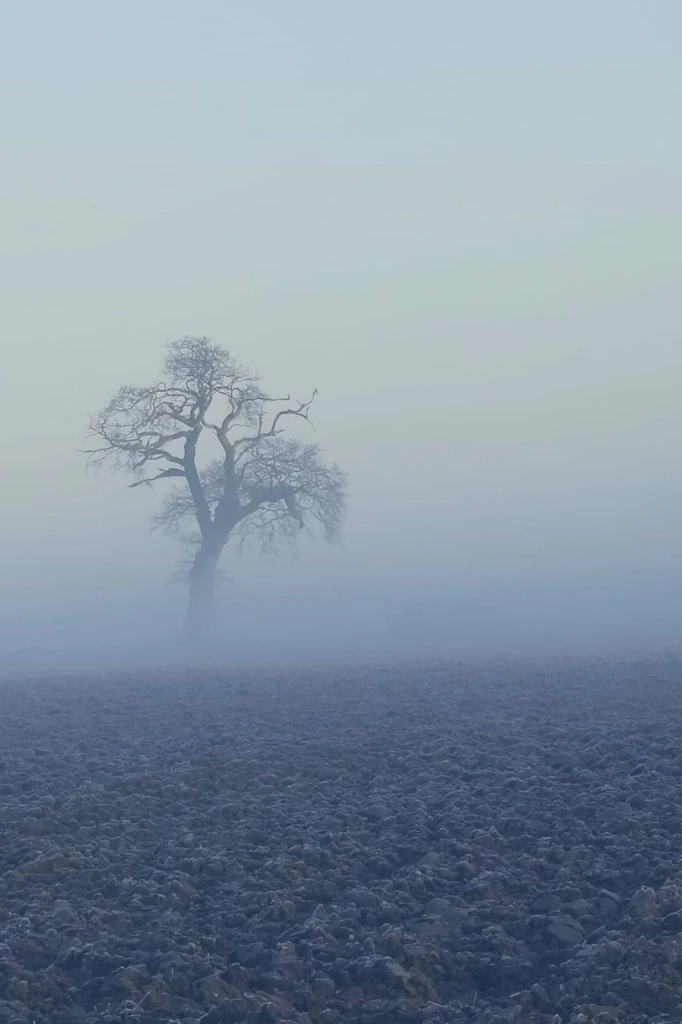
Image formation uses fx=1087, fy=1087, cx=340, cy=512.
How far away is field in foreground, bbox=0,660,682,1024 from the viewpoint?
7027 mm

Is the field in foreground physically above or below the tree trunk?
below

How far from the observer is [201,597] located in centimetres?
4159

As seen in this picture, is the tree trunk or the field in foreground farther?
the tree trunk

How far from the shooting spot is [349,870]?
8867mm

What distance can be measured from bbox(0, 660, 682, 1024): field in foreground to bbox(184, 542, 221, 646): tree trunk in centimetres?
2561

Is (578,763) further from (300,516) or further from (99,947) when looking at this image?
(300,516)

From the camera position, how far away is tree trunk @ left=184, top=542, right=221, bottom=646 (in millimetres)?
40062

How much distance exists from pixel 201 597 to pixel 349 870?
1306 inches

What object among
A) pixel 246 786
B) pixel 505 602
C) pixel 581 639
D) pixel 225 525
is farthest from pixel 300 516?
pixel 246 786

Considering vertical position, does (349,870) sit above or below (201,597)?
below

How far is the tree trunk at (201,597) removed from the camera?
40.1m

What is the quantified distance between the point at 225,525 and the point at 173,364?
6025mm

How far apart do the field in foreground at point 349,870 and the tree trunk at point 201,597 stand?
25615 millimetres

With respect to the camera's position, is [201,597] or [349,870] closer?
[349,870]
